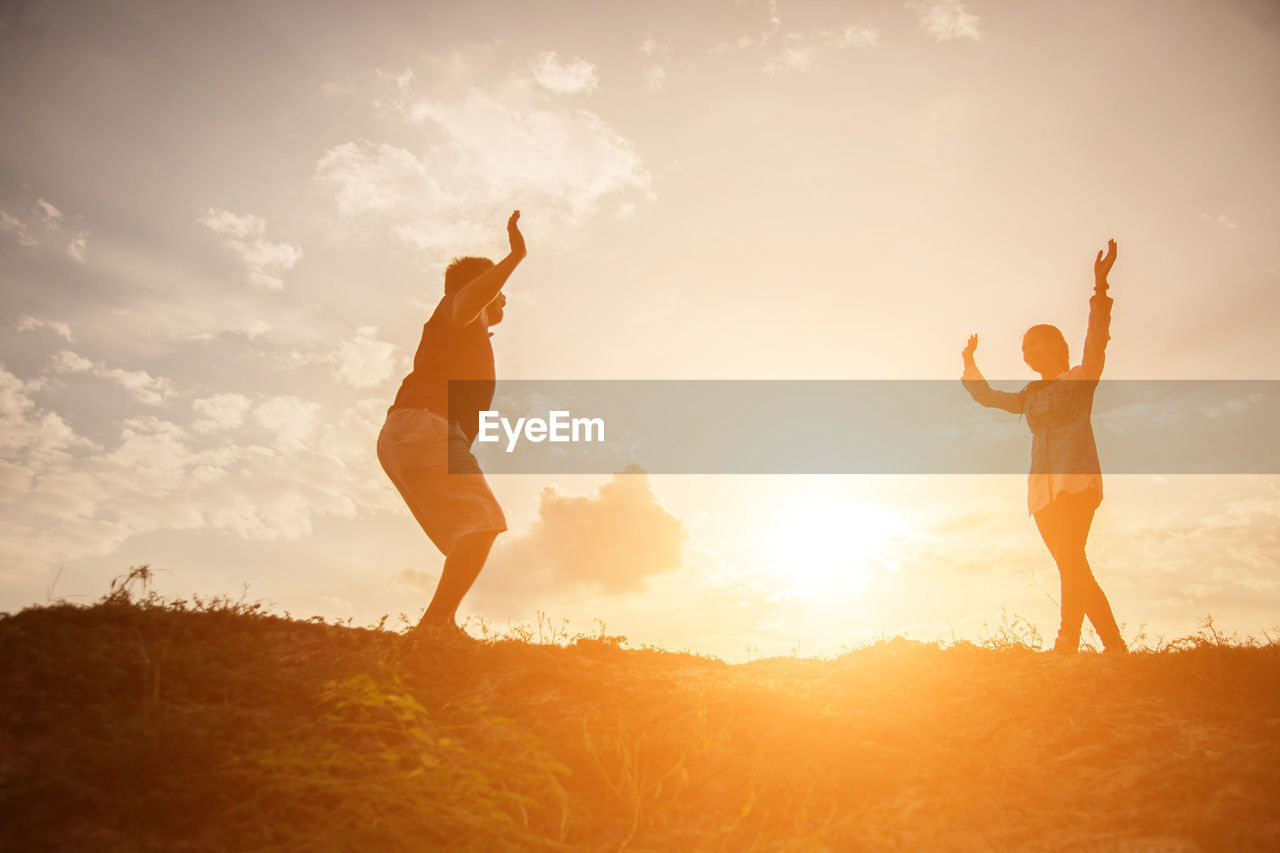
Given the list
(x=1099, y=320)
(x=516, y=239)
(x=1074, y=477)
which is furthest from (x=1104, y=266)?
(x=516, y=239)

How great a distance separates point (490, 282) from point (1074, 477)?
522 centimetres

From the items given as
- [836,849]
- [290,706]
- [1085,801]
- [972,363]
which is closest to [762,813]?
[836,849]

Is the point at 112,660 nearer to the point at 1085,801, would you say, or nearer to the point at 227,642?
the point at 227,642

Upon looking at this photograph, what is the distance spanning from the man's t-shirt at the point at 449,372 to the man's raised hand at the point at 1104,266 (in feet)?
17.4

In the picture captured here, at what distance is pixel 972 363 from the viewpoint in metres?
7.76

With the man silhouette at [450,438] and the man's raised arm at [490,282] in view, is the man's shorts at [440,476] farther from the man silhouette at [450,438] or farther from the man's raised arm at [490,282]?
the man's raised arm at [490,282]

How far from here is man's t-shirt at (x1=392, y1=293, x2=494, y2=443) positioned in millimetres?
5508

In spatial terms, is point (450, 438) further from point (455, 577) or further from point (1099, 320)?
point (1099, 320)

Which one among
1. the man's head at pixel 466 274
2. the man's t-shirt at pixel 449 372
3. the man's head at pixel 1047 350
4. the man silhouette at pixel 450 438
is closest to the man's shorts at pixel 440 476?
the man silhouette at pixel 450 438

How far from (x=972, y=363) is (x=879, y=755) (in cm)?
487

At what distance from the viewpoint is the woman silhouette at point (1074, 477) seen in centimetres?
632

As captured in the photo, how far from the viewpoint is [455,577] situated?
17.0ft

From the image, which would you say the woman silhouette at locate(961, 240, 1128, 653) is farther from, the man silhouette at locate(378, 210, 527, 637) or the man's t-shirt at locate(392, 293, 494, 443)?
the man's t-shirt at locate(392, 293, 494, 443)

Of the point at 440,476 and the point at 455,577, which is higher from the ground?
the point at 440,476
